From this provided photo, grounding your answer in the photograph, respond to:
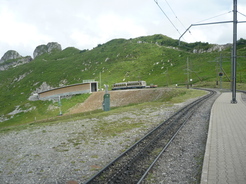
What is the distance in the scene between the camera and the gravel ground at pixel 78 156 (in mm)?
8773

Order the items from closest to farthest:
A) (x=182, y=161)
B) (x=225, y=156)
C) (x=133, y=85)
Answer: (x=225, y=156)
(x=182, y=161)
(x=133, y=85)

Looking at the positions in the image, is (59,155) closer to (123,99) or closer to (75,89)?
(123,99)

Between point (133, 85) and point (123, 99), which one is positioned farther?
point (133, 85)

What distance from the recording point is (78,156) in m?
11.4

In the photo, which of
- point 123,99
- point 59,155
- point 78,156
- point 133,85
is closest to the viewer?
Answer: point 78,156

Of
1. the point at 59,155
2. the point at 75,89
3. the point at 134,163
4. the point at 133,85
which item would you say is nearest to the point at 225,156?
the point at 134,163

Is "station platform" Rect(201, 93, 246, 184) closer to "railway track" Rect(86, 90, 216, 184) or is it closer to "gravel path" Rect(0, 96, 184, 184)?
"railway track" Rect(86, 90, 216, 184)

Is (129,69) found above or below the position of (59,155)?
above

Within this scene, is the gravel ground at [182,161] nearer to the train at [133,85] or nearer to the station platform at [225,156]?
the station platform at [225,156]

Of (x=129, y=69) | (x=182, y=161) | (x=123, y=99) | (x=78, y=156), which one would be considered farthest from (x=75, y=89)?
(x=182, y=161)

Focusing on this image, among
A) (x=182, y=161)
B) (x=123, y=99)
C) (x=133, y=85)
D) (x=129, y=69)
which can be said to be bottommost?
(x=123, y=99)

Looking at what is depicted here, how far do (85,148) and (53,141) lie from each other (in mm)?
3279

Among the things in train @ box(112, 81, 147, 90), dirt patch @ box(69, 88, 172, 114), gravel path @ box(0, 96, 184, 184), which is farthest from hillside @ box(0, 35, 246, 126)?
gravel path @ box(0, 96, 184, 184)

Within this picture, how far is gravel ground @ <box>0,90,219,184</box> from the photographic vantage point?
8.77m
